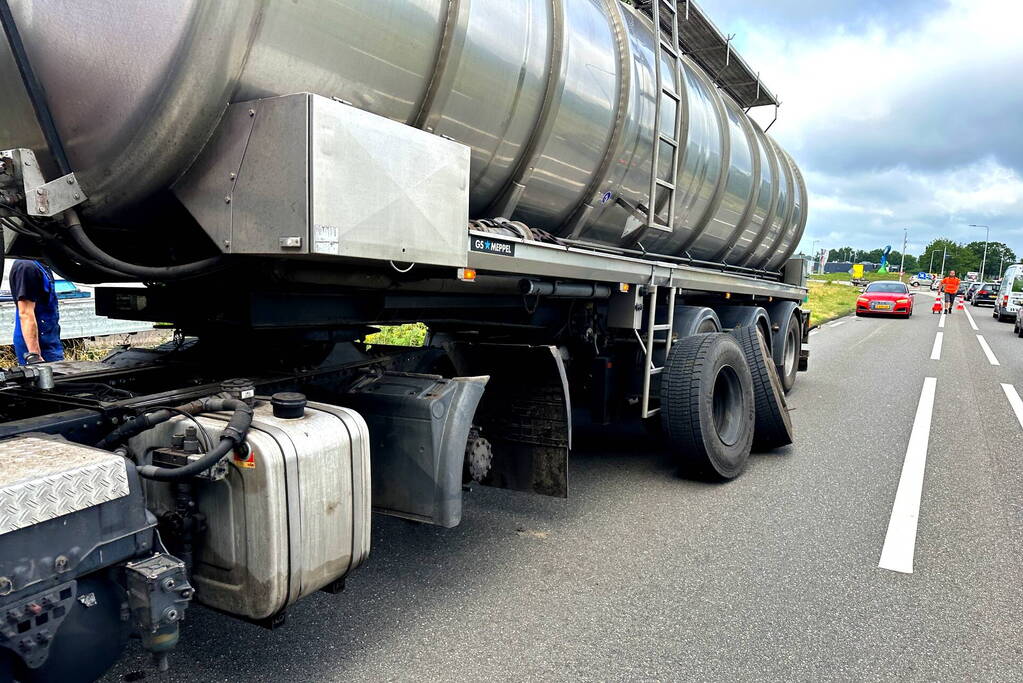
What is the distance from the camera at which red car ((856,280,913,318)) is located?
26.1 m

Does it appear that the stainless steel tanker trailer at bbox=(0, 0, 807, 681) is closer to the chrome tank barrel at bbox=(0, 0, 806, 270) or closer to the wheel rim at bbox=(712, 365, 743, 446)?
the chrome tank barrel at bbox=(0, 0, 806, 270)

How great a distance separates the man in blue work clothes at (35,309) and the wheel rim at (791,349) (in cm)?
797

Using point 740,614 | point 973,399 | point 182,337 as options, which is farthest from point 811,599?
point 973,399

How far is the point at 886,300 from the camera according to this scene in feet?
85.9

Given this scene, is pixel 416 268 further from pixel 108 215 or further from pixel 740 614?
pixel 740 614

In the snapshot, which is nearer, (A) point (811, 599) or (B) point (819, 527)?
(A) point (811, 599)

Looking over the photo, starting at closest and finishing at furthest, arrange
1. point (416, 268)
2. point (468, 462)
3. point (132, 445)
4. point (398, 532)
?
point (132, 445), point (416, 268), point (468, 462), point (398, 532)

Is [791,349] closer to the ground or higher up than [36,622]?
closer to the ground

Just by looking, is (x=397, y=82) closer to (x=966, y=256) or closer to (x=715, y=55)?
(x=715, y=55)

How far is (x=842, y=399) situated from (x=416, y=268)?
762 centimetres

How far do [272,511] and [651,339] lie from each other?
11.0 ft

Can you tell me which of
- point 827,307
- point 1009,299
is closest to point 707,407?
point 827,307

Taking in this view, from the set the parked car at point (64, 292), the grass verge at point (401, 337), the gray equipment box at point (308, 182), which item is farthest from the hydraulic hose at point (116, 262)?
the grass verge at point (401, 337)

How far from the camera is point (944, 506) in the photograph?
15.9ft
